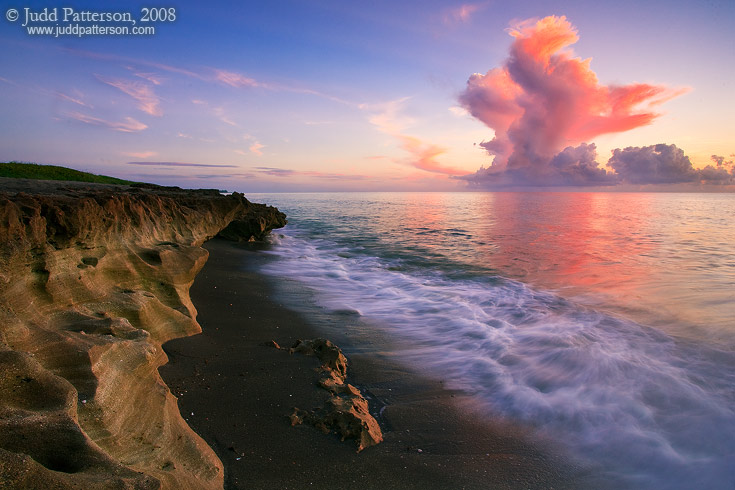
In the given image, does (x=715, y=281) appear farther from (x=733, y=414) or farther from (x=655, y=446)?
(x=655, y=446)

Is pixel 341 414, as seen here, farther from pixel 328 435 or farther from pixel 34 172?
pixel 34 172

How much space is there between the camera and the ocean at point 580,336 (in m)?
3.67

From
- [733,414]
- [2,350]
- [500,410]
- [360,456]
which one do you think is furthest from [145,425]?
[733,414]

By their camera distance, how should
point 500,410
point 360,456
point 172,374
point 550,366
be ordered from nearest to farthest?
point 360,456 → point 172,374 → point 500,410 → point 550,366

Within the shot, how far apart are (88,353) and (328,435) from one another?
186 centimetres

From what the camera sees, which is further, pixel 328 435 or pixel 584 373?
pixel 584 373

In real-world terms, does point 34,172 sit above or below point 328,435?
above

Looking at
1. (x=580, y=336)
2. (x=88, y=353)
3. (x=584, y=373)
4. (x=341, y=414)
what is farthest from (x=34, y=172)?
(x=584, y=373)

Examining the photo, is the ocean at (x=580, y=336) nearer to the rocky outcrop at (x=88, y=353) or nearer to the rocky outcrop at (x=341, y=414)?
the rocky outcrop at (x=341, y=414)

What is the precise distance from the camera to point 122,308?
12.1 ft

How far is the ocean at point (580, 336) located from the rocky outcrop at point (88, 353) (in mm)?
2987

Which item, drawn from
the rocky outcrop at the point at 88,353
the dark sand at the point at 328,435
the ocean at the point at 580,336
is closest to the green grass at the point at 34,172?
the ocean at the point at 580,336

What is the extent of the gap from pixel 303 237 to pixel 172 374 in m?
16.5

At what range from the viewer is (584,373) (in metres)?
4.92
